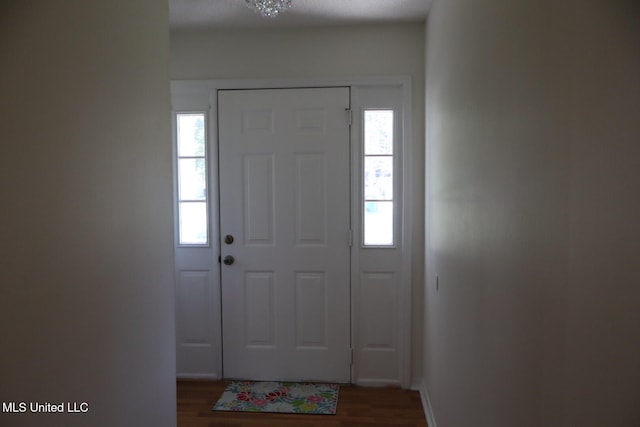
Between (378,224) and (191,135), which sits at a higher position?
(191,135)

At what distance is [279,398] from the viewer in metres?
3.25

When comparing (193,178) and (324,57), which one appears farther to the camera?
(193,178)

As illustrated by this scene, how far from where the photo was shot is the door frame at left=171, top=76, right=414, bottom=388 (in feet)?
10.9

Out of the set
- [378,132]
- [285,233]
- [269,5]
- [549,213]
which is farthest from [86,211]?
[378,132]

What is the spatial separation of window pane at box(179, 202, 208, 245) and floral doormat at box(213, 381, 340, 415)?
3.51ft

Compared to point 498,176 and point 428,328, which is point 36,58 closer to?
point 498,176

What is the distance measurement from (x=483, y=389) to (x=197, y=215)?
2.48 meters

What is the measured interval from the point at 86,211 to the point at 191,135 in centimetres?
221

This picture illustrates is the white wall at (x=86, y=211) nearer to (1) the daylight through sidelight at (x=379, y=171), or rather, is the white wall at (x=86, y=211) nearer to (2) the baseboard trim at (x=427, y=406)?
(2) the baseboard trim at (x=427, y=406)

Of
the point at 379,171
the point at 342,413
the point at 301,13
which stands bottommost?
the point at 342,413

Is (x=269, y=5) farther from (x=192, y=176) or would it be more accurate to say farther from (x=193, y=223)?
(x=193, y=223)

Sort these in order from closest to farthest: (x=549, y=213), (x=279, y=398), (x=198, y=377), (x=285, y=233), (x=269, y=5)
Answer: (x=549, y=213) < (x=269, y=5) < (x=279, y=398) < (x=285, y=233) < (x=198, y=377)

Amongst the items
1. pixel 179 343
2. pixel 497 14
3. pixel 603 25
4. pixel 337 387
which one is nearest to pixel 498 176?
pixel 497 14

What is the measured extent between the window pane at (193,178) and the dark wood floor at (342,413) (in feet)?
4.52
